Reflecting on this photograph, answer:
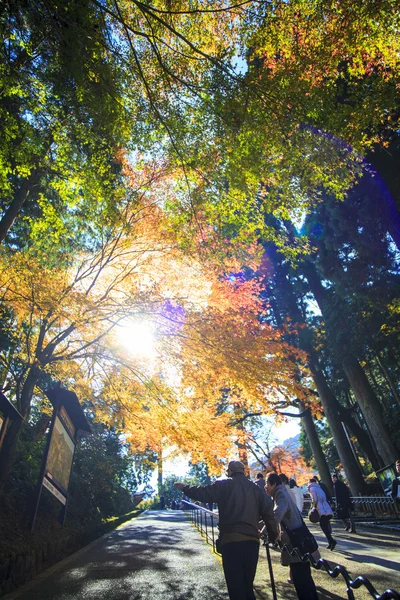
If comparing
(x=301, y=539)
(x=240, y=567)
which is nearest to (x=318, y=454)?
(x=301, y=539)

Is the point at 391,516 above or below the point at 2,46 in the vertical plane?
below

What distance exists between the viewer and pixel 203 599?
3945 millimetres

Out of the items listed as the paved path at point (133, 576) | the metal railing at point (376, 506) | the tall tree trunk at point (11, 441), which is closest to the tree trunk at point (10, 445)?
the tall tree trunk at point (11, 441)

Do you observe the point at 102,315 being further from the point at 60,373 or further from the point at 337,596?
the point at 337,596

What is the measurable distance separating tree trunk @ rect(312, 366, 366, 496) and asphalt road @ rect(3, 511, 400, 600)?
8193 millimetres

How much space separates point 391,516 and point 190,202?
12.2 m

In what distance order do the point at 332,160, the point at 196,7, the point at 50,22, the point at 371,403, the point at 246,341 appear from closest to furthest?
the point at 50,22
the point at 196,7
the point at 332,160
the point at 246,341
the point at 371,403

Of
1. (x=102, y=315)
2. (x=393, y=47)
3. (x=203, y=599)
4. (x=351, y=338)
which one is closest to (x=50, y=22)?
(x=102, y=315)

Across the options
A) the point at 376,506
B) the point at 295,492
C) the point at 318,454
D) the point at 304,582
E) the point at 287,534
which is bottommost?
the point at 304,582

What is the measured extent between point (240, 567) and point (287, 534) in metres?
1.65

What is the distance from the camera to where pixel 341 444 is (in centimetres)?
1556

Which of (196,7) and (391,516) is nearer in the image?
(196,7)

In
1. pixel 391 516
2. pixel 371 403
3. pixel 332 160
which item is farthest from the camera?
pixel 371 403

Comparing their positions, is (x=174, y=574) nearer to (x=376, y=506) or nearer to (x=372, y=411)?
(x=376, y=506)
